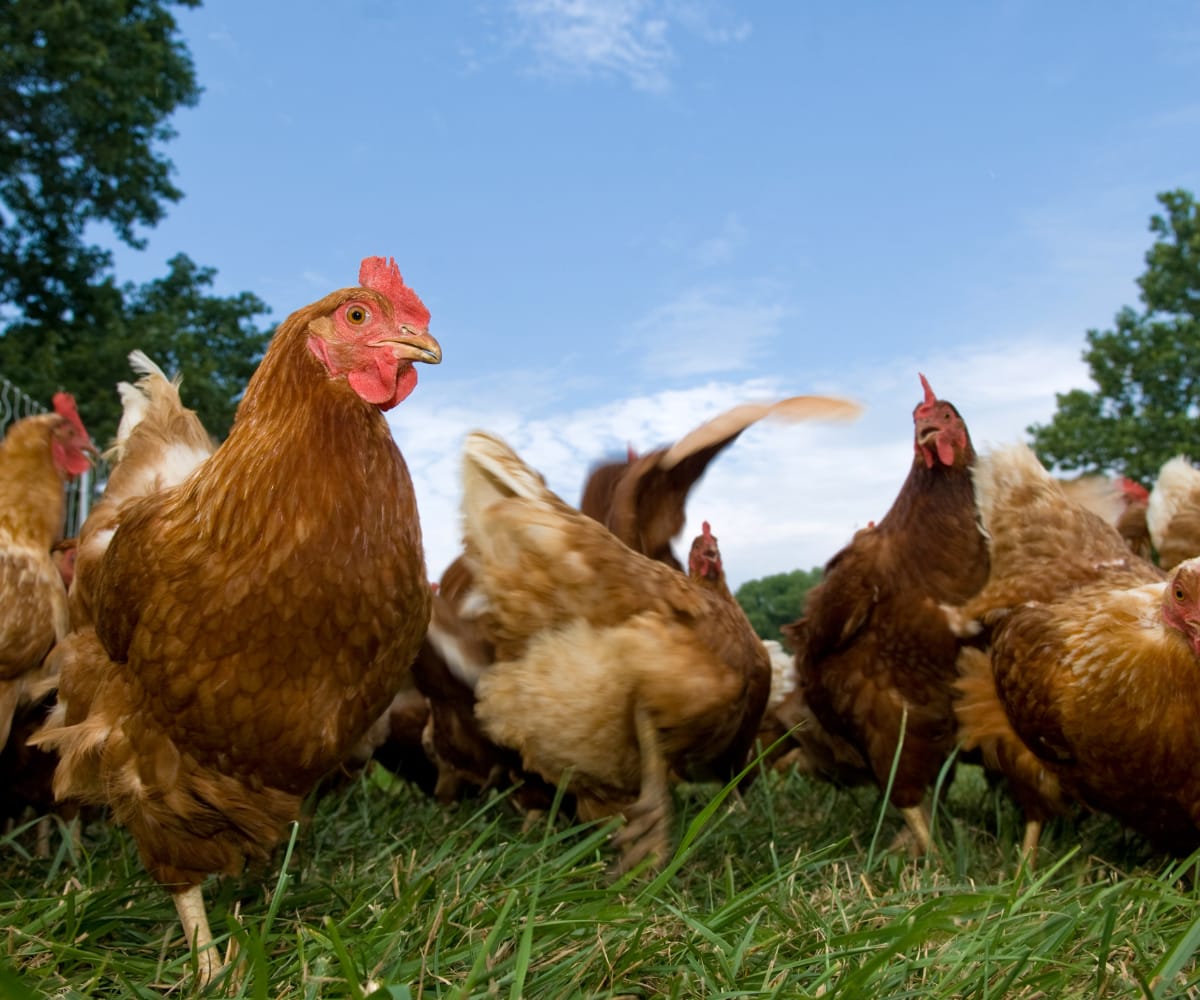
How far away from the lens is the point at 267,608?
2033 millimetres

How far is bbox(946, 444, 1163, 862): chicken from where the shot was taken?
321 centimetres

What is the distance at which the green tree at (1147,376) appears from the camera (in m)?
20.5

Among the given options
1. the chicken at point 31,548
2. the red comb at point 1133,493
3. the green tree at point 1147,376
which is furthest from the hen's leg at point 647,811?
the green tree at point 1147,376

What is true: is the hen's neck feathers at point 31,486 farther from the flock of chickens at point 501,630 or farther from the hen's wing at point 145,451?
the hen's wing at point 145,451

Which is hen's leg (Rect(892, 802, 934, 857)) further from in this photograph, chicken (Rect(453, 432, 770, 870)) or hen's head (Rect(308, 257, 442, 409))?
hen's head (Rect(308, 257, 442, 409))

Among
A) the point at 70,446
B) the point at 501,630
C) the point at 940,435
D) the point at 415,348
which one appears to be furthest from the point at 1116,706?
the point at 70,446

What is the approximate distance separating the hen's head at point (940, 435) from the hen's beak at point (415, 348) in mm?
2242

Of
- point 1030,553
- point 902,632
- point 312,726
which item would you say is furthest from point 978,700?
point 312,726

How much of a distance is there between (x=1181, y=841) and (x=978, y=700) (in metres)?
0.72

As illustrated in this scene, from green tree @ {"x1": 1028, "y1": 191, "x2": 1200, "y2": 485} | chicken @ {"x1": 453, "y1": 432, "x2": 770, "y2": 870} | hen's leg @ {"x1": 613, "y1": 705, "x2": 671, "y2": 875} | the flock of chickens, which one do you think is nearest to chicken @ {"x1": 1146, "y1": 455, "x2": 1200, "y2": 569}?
the flock of chickens

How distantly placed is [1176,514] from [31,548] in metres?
4.84

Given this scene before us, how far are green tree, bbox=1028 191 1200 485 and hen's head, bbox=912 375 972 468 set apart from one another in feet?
61.6

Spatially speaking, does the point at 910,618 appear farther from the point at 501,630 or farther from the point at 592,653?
the point at 501,630

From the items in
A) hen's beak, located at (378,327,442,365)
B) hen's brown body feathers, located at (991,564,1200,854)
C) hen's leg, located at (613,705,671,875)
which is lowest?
hen's leg, located at (613,705,671,875)
